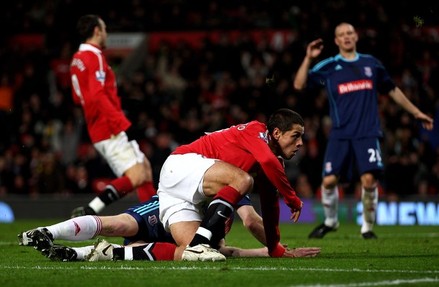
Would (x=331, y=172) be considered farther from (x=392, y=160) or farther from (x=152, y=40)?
(x=152, y=40)

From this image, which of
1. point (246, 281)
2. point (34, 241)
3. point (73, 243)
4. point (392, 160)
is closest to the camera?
point (246, 281)

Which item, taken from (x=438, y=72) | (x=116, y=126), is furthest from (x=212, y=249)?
(x=438, y=72)

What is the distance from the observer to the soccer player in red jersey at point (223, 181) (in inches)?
282

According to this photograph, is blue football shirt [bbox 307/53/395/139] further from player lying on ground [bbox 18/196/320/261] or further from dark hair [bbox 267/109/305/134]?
dark hair [bbox 267/109/305/134]

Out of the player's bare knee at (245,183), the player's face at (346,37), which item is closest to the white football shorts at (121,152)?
the player's face at (346,37)

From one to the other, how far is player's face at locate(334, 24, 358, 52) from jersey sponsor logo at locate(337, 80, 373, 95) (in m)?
0.41

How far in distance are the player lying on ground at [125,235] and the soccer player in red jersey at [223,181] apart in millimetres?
185

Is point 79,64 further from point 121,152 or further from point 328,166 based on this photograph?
point 328,166

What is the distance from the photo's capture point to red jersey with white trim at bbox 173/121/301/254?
727cm

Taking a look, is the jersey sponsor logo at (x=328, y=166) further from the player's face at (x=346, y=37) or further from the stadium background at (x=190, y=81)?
the stadium background at (x=190, y=81)

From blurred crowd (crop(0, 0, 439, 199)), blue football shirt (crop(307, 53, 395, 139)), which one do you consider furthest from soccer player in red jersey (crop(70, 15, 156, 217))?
blurred crowd (crop(0, 0, 439, 199))

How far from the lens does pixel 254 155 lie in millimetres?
7340

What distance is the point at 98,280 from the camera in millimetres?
6094

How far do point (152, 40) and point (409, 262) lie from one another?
16.6m
